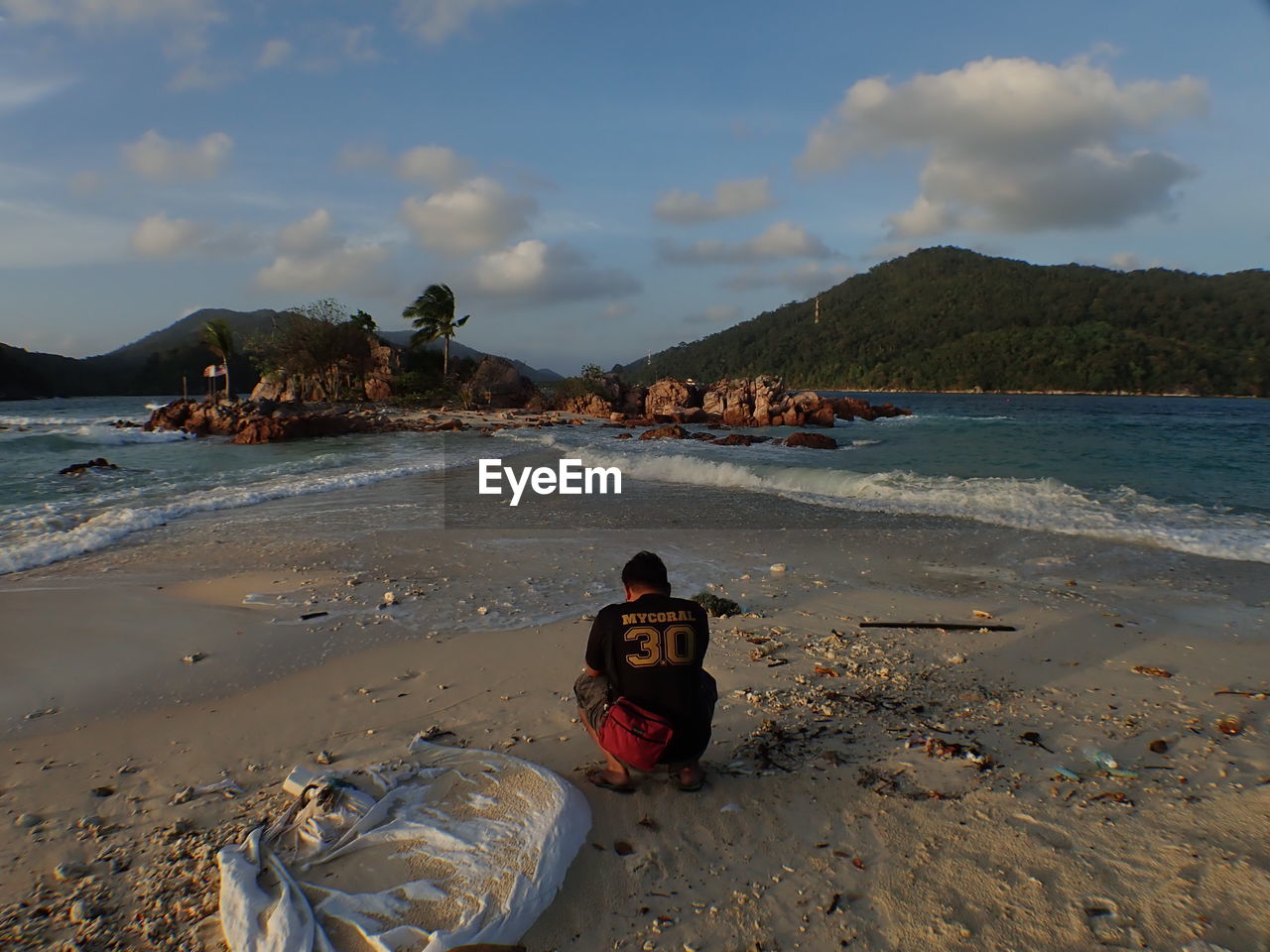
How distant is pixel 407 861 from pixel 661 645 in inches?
53.8

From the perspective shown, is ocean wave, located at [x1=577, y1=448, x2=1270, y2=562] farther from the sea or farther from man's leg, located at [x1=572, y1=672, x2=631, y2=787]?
man's leg, located at [x1=572, y1=672, x2=631, y2=787]

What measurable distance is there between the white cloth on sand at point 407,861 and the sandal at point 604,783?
275 mm

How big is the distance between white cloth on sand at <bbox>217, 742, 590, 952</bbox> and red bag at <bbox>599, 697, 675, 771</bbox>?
1.05 ft

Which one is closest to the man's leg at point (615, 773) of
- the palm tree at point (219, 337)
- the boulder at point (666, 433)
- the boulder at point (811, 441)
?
the boulder at point (811, 441)

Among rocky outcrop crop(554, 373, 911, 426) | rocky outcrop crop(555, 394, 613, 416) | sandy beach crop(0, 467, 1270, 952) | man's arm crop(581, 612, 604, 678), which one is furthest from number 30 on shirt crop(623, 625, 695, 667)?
rocky outcrop crop(555, 394, 613, 416)

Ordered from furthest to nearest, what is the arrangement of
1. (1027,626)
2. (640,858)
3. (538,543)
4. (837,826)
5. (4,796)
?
(538,543) → (1027,626) → (4,796) → (837,826) → (640,858)

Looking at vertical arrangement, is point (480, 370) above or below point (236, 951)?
above

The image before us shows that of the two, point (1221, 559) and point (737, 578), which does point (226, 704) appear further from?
point (1221, 559)

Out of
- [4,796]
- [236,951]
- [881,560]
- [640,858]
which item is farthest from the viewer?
[881,560]

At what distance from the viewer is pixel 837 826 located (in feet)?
9.91

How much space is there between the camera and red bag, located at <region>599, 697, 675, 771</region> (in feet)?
10.6

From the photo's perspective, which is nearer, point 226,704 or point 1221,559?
point 226,704

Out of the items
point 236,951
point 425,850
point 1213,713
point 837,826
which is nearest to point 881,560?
point 1213,713

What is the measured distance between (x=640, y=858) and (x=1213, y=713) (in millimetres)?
3901
